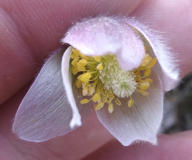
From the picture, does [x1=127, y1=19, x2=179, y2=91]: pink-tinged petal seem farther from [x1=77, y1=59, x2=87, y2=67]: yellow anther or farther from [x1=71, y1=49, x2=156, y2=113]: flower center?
[x1=77, y1=59, x2=87, y2=67]: yellow anther

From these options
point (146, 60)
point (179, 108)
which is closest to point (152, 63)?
point (146, 60)

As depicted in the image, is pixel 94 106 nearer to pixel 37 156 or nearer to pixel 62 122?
pixel 62 122

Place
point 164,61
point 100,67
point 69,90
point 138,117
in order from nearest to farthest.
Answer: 1. point 69,90
2. point 164,61
3. point 100,67
4. point 138,117

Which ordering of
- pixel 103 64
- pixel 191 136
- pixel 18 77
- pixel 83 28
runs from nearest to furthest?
1. pixel 83 28
2. pixel 103 64
3. pixel 18 77
4. pixel 191 136

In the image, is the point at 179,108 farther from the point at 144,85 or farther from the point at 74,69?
the point at 74,69

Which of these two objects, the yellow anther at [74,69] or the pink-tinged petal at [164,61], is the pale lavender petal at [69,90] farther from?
the pink-tinged petal at [164,61]

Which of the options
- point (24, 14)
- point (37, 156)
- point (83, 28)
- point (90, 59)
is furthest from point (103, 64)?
point (37, 156)

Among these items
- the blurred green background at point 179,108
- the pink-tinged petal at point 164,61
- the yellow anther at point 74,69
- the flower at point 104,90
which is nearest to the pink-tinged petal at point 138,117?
the flower at point 104,90
